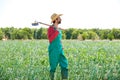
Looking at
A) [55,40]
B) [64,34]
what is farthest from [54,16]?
[64,34]

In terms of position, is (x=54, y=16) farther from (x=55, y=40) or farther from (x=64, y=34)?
(x=64, y=34)

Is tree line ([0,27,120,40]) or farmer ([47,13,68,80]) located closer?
farmer ([47,13,68,80])

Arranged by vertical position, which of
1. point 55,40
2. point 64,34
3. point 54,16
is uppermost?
point 54,16

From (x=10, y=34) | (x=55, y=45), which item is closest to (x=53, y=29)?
(x=55, y=45)

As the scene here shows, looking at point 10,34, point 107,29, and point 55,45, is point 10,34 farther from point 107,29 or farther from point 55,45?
point 55,45

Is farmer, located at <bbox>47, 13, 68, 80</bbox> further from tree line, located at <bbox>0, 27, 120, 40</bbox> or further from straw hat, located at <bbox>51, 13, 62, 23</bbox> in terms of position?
Answer: tree line, located at <bbox>0, 27, 120, 40</bbox>

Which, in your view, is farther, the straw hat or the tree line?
the tree line

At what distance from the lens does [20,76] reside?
10.6 meters

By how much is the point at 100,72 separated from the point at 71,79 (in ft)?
4.53

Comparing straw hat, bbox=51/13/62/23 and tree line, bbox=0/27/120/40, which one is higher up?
straw hat, bbox=51/13/62/23

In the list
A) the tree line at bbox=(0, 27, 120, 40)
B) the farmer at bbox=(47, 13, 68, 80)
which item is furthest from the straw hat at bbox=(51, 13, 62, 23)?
the tree line at bbox=(0, 27, 120, 40)

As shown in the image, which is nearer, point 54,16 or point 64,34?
point 54,16

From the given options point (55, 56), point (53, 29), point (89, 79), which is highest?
point (53, 29)

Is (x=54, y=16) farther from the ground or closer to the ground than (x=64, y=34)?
farther from the ground
